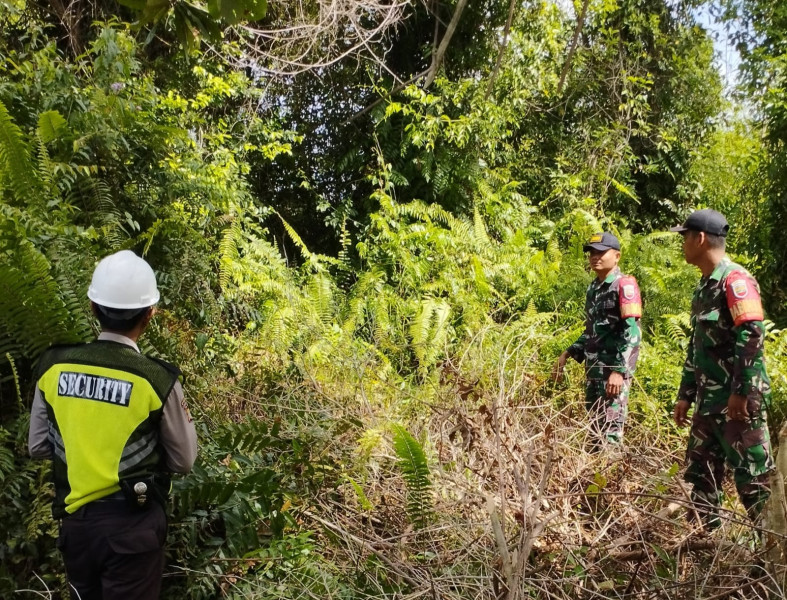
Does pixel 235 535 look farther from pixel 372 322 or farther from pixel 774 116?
pixel 774 116

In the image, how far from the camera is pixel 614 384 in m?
3.79

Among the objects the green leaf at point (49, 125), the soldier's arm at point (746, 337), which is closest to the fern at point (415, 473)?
the soldier's arm at point (746, 337)

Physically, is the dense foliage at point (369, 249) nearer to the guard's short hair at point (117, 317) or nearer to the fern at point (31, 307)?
the fern at point (31, 307)

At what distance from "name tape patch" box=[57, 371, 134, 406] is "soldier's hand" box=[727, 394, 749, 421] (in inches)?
98.1

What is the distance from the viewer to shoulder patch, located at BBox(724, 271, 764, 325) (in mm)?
2801

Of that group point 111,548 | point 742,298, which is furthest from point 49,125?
point 742,298

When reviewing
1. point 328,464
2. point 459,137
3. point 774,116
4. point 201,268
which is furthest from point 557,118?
point 328,464

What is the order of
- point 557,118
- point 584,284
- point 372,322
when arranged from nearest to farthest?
point 372,322 < point 584,284 < point 557,118

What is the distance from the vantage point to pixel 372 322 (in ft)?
20.6

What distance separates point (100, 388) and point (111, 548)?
0.50 meters

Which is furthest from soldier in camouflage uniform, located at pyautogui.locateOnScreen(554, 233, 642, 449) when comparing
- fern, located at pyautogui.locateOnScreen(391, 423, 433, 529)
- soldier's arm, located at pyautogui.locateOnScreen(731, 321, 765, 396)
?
fern, located at pyautogui.locateOnScreen(391, 423, 433, 529)

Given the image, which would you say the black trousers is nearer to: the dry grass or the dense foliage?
the dense foliage

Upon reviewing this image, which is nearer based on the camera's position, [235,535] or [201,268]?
[235,535]

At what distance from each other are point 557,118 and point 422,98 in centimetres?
297
